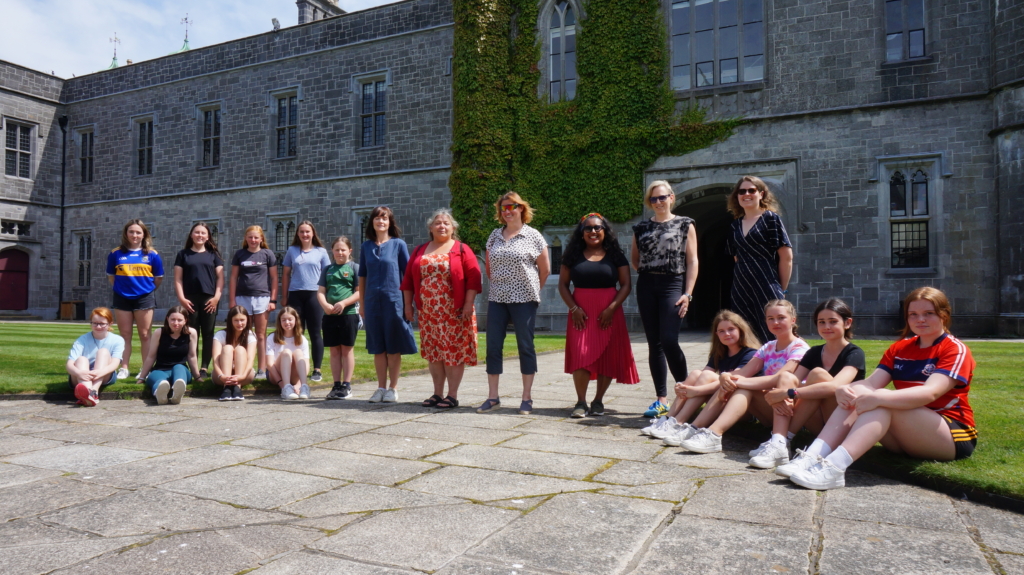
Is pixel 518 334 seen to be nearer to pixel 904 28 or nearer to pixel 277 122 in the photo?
pixel 904 28

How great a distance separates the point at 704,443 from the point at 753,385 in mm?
445

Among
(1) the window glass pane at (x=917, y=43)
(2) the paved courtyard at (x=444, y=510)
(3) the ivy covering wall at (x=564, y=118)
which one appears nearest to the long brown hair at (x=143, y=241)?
(2) the paved courtyard at (x=444, y=510)

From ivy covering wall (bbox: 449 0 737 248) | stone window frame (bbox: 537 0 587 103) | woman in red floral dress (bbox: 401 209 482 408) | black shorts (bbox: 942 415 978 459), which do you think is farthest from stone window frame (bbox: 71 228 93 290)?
black shorts (bbox: 942 415 978 459)

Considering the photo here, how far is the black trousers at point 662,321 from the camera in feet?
16.5

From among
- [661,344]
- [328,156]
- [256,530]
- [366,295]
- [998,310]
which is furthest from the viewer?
[328,156]

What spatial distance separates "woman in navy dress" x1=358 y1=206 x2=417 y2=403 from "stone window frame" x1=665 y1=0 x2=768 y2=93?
11235 millimetres

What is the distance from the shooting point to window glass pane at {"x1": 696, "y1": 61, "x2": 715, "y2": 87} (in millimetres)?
15273

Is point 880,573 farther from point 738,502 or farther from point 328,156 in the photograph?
point 328,156

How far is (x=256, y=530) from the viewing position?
8.48 ft

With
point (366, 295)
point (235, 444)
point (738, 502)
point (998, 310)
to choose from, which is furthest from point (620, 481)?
point (998, 310)

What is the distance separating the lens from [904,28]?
45.5 feet

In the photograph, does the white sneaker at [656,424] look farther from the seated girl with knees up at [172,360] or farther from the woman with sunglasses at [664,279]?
the seated girl with knees up at [172,360]

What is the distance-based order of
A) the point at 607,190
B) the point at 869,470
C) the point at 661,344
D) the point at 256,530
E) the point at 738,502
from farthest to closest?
the point at 607,190 < the point at 661,344 < the point at 869,470 < the point at 738,502 < the point at 256,530

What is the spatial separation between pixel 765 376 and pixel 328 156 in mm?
18454
